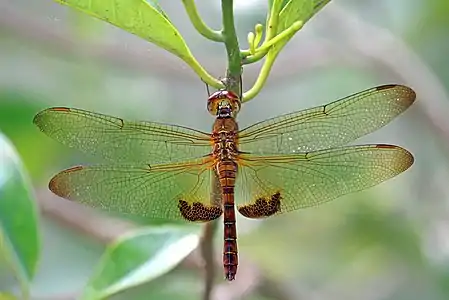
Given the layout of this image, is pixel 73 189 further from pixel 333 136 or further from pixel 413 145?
pixel 413 145

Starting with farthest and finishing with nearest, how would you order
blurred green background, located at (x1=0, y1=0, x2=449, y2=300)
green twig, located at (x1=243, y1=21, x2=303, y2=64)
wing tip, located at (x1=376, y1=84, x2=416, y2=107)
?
blurred green background, located at (x1=0, y1=0, x2=449, y2=300)
wing tip, located at (x1=376, y1=84, x2=416, y2=107)
green twig, located at (x1=243, y1=21, x2=303, y2=64)

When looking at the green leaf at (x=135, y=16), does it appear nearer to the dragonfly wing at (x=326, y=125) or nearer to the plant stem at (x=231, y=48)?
the plant stem at (x=231, y=48)

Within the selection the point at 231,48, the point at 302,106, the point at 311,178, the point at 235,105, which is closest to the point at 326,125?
the point at 311,178

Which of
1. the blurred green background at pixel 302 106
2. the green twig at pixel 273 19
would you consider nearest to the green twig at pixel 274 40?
the green twig at pixel 273 19

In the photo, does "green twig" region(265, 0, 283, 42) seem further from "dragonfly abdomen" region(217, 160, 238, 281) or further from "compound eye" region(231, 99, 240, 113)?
"dragonfly abdomen" region(217, 160, 238, 281)

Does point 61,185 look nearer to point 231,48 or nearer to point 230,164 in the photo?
point 230,164

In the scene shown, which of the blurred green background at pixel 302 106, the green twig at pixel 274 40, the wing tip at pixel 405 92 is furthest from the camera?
the blurred green background at pixel 302 106

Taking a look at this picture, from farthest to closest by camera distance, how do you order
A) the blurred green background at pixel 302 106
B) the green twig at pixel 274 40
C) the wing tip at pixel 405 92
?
the blurred green background at pixel 302 106 < the wing tip at pixel 405 92 < the green twig at pixel 274 40

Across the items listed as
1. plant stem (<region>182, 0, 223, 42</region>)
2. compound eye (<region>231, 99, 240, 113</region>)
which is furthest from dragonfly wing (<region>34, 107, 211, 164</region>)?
plant stem (<region>182, 0, 223, 42</region>)
